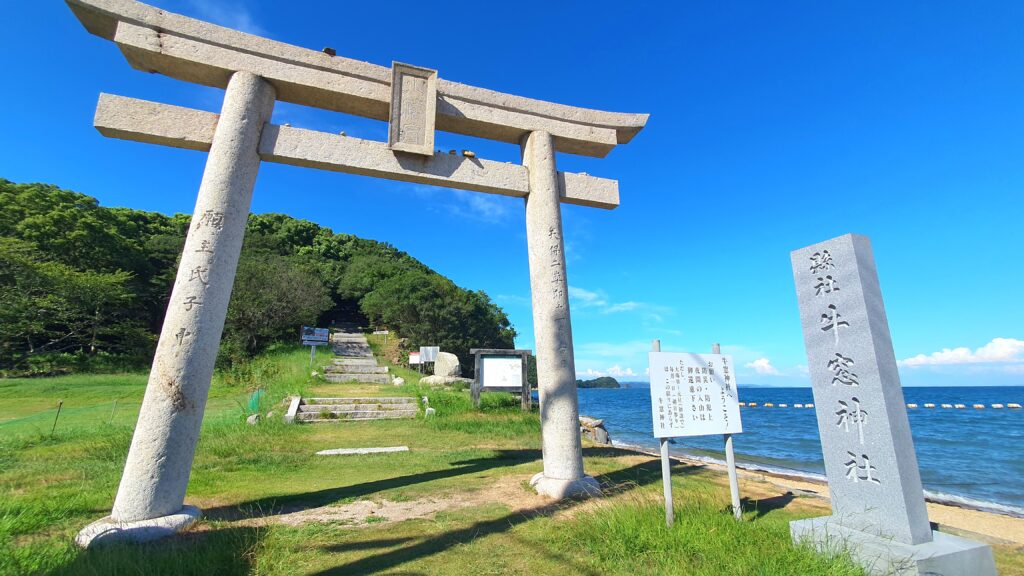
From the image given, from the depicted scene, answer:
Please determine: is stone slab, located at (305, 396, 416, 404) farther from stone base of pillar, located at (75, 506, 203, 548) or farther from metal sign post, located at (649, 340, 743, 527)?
metal sign post, located at (649, 340, 743, 527)

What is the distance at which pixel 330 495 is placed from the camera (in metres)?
4.76

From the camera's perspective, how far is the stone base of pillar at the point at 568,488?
4.65 meters

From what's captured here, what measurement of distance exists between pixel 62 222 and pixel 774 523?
3326cm

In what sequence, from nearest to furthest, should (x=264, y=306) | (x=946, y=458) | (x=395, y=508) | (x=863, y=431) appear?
(x=863, y=431)
(x=395, y=508)
(x=946, y=458)
(x=264, y=306)

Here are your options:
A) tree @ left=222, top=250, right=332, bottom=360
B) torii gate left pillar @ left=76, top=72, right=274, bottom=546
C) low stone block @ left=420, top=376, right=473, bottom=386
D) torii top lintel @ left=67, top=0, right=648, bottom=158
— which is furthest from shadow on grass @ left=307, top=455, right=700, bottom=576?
tree @ left=222, top=250, right=332, bottom=360

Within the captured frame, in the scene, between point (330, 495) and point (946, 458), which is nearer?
point (330, 495)

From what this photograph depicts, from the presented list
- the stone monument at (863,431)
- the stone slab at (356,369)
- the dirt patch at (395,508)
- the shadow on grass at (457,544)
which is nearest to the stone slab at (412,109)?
the dirt patch at (395,508)

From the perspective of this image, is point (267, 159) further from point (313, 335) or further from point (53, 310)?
point (53, 310)

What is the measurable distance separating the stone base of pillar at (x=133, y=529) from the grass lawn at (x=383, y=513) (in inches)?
5.1

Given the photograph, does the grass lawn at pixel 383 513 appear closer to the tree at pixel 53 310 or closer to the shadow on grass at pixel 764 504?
the shadow on grass at pixel 764 504

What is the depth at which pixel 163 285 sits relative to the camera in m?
25.9

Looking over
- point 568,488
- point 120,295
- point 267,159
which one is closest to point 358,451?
point 568,488

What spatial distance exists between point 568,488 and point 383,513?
6.56 feet

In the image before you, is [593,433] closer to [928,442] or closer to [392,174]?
[392,174]
